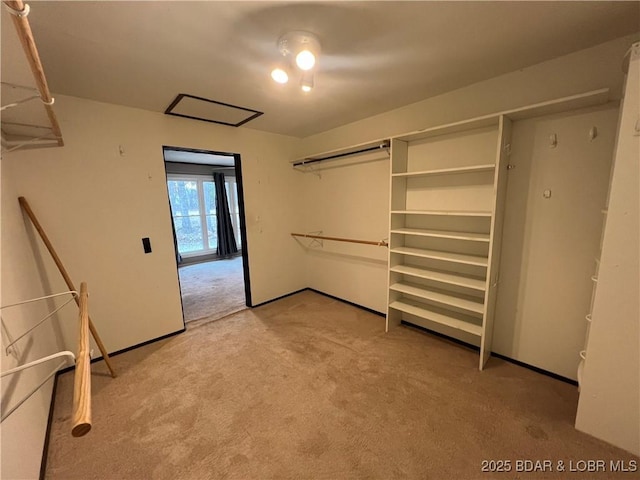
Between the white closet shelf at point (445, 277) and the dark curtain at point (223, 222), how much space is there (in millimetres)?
5212

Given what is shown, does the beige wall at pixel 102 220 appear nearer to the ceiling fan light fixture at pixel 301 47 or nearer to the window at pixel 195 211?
the ceiling fan light fixture at pixel 301 47

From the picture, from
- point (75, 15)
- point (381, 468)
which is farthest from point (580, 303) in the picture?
point (75, 15)

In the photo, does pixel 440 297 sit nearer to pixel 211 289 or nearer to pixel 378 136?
pixel 378 136

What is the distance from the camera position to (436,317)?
2.47 m

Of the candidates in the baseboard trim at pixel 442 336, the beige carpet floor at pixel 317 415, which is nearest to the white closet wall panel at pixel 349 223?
the baseboard trim at pixel 442 336

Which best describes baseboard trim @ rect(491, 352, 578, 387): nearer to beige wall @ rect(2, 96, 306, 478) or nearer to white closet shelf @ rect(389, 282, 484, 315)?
white closet shelf @ rect(389, 282, 484, 315)

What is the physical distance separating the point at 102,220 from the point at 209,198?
449cm

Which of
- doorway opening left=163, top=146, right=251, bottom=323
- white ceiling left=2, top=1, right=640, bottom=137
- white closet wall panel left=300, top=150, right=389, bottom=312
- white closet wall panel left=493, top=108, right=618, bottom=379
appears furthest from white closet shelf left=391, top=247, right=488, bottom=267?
doorway opening left=163, top=146, right=251, bottom=323

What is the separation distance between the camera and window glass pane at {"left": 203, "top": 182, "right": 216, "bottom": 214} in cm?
663

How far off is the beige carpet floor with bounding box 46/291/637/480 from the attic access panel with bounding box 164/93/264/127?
2.34 m

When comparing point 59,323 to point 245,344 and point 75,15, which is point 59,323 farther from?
point 75,15

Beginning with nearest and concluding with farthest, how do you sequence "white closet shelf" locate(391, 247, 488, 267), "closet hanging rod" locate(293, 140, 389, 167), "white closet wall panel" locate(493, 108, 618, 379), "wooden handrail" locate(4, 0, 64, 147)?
"wooden handrail" locate(4, 0, 64, 147)
"white closet wall panel" locate(493, 108, 618, 379)
"white closet shelf" locate(391, 247, 488, 267)
"closet hanging rod" locate(293, 140, 389, 167)

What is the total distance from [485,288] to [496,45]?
1.68 m

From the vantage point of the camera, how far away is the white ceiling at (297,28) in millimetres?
1297
